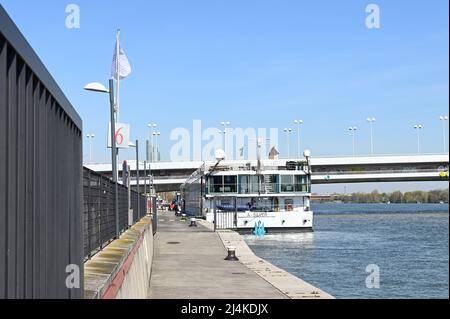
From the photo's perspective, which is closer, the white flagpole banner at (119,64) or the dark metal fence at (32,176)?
the dark metal fence at (32,176)

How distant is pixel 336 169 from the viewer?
349 feet

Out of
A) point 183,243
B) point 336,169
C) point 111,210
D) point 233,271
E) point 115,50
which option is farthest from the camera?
point 336,169

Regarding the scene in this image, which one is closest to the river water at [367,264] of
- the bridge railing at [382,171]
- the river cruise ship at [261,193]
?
the river cruise ship at [261,193]

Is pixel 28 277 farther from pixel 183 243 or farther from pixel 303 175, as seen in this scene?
pixel 303 175

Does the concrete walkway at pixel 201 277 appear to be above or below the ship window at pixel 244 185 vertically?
below

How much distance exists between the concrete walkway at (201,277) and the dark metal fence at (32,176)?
878 cm

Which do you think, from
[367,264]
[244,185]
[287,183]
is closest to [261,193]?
[244,185]

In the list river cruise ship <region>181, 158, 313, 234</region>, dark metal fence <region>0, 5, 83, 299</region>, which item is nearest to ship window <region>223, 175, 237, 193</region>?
river cruise ship <region>181, 158, 313, 234</region>

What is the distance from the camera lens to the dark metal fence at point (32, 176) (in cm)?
326

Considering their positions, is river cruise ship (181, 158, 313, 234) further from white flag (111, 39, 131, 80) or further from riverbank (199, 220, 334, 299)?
riverbank (199, 220, 334, 299)

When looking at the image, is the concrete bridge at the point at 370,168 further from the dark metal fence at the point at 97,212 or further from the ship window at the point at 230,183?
the dark metal fence at the point at 97,212

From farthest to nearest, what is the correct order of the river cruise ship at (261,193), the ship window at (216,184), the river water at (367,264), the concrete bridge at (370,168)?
the concrete bridge at (370,168) → the ship window at (216,184) → the river cruise ship at (261,193) → the river water at (367,264)

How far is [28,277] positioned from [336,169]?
10428cm
